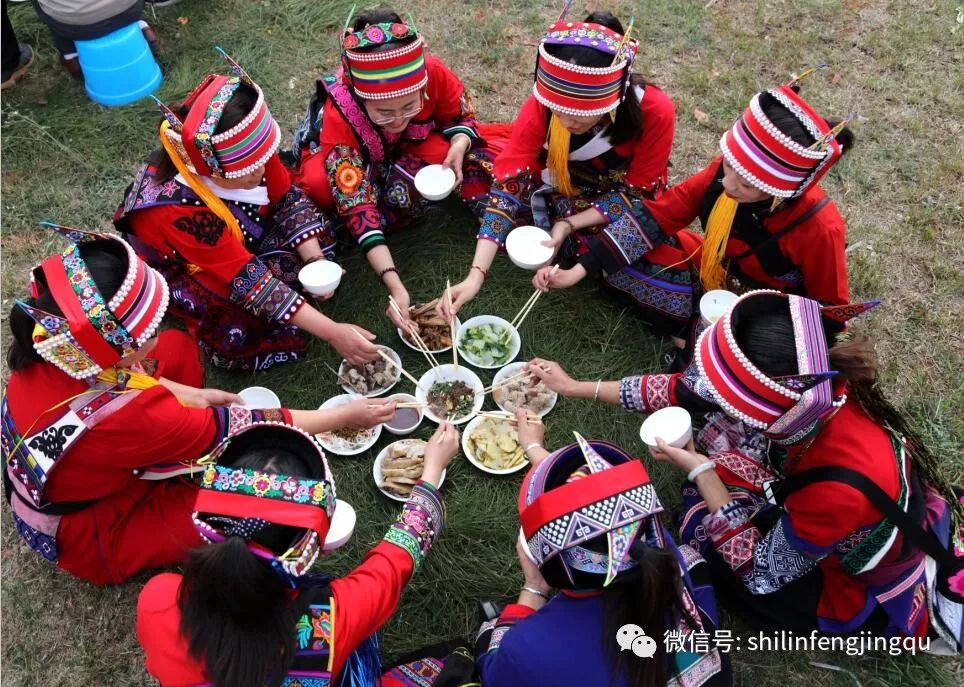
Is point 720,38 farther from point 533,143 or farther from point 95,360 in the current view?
point 95,360

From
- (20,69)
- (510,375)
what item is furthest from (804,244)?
(20,69)

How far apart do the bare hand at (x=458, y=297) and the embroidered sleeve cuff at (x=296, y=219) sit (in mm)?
841

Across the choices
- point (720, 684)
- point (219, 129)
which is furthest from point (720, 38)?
point (720, 684)

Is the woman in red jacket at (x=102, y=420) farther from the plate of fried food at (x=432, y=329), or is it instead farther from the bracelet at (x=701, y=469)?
the bracelet at (x=701, y=469)

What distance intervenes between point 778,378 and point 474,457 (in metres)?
1.63

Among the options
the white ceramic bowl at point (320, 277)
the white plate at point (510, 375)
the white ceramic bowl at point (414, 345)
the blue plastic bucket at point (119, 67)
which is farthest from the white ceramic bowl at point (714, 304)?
the blue plastic bucket at point (119, 67)

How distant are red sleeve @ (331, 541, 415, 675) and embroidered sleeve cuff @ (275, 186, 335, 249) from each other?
1948 mm

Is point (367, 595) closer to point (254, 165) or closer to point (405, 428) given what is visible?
point (405, 428)

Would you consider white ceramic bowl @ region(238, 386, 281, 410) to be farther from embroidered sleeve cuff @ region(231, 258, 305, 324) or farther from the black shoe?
the black shoe

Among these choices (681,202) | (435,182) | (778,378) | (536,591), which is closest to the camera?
(778,378)

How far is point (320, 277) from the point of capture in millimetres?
3453

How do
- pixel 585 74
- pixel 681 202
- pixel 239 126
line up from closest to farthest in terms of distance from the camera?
pixel 239 126 < pixel 585 74 < pixel 681 202

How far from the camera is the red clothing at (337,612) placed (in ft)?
6.63

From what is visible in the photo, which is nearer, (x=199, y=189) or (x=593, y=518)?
(x=593, y=518)
